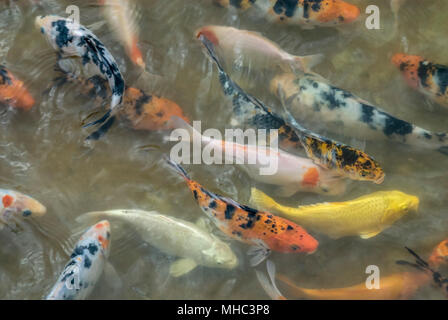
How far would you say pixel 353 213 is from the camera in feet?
12.9

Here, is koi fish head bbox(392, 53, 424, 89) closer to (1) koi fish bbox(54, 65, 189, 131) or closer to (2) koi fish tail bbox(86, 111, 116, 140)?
(1) koi fish bbox(54, 65, 189, 131)

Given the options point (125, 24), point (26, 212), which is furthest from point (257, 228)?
point (125, 24)

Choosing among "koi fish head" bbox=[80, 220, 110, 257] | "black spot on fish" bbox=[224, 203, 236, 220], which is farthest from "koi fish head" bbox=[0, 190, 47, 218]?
"black spot on fish" bbox=[224, 203, 236, 220]

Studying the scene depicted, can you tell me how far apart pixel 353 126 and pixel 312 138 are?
0.57 m

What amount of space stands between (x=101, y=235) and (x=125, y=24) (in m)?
2.32

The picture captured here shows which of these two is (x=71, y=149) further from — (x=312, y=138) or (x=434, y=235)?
(x=434, y=235)

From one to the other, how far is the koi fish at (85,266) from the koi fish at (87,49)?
3.38 ft

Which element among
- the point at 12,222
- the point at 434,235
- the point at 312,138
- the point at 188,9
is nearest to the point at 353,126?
the point at 312,138

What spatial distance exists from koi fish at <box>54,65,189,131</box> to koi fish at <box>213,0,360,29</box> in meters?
1.49

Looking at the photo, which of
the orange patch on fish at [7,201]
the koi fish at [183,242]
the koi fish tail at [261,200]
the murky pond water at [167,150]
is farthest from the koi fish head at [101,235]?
the koi fish tail at [261,200]

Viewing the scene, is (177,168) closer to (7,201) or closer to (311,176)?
(311,176)

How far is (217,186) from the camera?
430 centimetres

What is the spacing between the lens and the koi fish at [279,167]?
13.6 feet

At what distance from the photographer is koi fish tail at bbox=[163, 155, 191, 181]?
4.00m
